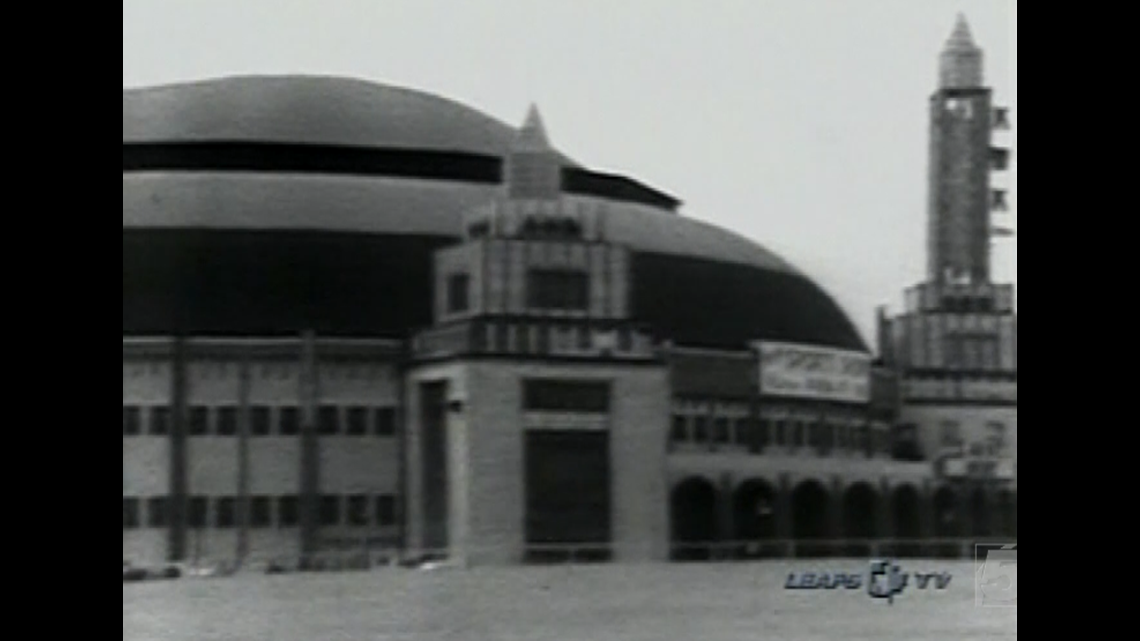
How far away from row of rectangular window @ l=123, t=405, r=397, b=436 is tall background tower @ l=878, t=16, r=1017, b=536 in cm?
134

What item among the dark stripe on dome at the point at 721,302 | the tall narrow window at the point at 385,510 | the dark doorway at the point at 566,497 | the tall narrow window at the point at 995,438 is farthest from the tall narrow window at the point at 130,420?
the tall narrow window at the point at 995,438

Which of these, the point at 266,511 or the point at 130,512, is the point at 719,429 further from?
the point at 130,512

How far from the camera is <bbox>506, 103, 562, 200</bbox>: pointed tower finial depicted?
3881 mm

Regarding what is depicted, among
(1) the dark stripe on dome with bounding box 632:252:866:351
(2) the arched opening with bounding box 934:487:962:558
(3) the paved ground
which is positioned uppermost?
(1) the dark stripe on dome with bounding box 632:252:866:351

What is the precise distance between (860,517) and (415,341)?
1.21 meters

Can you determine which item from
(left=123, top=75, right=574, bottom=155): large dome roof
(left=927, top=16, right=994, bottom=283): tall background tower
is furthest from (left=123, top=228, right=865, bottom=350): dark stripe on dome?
(left=927, top=16, right=994, bottom=283): tall background tower

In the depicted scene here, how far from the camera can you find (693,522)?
4059 millimetres

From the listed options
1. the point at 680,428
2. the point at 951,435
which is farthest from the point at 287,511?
the point at 951,435

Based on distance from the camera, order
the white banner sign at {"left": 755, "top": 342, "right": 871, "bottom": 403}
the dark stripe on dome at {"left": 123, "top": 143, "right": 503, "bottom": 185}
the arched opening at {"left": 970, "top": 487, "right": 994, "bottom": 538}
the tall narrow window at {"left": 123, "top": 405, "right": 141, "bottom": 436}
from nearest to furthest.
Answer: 1. the tall narrow window at {"left": 123, "top": 405, "right": 141, "bottom": 436}
2. the dark stripe on dome at {"left": 123, "top": 143, "right": 503, "bottom": 185}
3. the white banner sign at {"left": 755, "top": 342, "right": 871, "bottom": 403}
4. the arched opening at {"left": 970, "top": 487, "right": 994, "bottom": 538}

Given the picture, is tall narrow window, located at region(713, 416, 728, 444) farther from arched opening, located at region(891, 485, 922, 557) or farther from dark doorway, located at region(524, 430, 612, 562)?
arched opening, located at region(891, 485, 922, 557)

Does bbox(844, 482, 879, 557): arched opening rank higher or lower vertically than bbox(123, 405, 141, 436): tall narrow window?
lower

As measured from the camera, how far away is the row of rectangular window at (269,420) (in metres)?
3.85

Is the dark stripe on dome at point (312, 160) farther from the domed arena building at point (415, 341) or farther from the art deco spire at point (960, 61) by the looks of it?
the art deco spire at point (960, 61)
